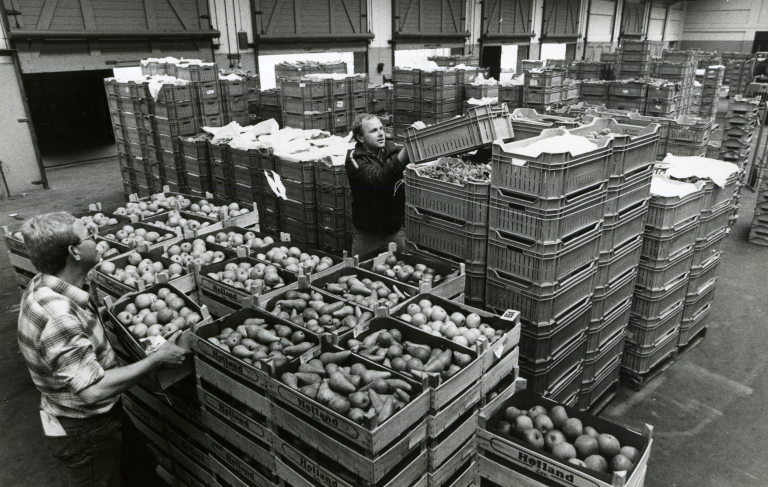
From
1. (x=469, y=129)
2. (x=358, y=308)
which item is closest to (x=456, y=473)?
(x=358, y=308)

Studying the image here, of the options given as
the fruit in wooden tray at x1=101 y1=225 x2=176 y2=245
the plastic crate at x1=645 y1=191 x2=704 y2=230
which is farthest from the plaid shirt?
the plastic crate at x1=645 y1=191 x2=704 y2=230

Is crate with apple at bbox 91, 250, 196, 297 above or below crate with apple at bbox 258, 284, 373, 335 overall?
below

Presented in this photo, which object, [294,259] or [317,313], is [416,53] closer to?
[294,259]

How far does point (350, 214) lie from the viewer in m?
5.90

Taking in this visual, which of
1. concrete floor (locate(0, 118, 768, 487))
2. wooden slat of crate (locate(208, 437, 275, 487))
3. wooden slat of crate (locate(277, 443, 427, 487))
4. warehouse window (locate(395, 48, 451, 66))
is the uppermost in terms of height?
warehouse window (locate(395, 48, 451, 66))

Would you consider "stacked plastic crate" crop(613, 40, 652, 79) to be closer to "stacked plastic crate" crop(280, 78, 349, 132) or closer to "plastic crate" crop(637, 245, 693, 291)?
"stacked plastic crate" crop(280, 78, 349, 132)

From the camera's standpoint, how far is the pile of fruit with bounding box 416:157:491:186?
4.00m

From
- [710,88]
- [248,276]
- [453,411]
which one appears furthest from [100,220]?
[710,88]

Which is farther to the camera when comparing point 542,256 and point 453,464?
point 542,256

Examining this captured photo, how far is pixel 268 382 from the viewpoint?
262 centimetres

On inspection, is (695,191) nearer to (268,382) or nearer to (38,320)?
(268,382)

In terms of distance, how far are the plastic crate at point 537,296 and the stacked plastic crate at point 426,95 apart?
7936 mm

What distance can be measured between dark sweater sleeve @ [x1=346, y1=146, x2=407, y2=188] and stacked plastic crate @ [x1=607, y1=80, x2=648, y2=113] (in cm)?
813

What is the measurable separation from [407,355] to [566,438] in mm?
895
